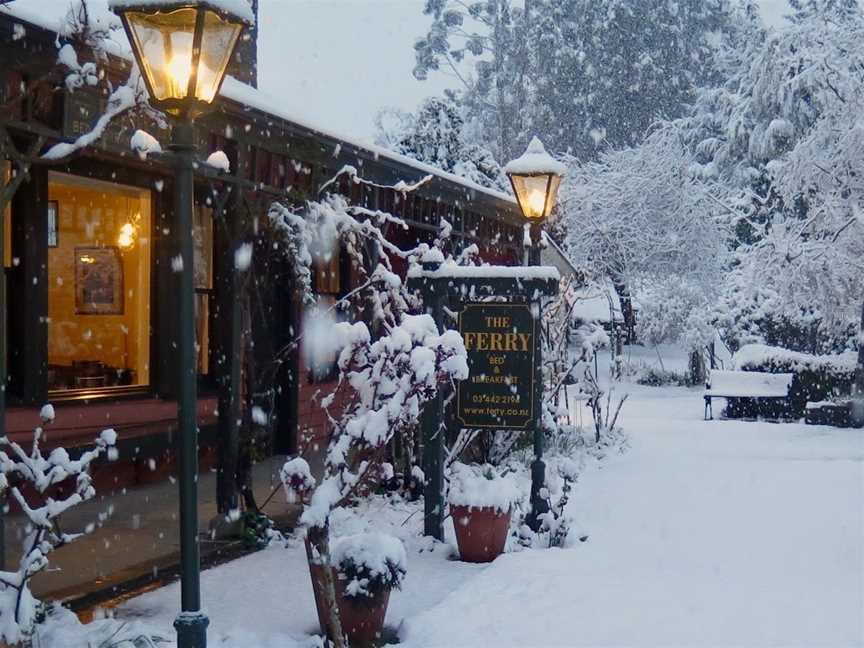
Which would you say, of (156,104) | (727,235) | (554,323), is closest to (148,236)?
(554,323)

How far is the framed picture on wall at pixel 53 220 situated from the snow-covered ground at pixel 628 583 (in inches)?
168

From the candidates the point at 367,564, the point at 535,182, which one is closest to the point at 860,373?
the point at 535,182

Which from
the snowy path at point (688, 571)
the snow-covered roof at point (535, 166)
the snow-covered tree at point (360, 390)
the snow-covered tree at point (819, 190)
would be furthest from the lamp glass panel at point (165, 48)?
the snow-covered tree at point (819, 190)

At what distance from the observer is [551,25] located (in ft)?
148

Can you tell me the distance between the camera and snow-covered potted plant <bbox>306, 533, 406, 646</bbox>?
5516 mm

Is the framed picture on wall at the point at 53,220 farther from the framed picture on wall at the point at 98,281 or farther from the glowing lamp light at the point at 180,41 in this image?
the glowing lamp light at the point at 180,41

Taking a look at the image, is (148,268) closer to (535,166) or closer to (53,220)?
(53,220)

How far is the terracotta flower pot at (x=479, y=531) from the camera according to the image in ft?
24.9

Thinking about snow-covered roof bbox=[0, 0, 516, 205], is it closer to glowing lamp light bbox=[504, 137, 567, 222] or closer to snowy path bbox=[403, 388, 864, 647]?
glowing lamp light bbox=[504, 137, 567, 222]

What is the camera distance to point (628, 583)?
6895 mm

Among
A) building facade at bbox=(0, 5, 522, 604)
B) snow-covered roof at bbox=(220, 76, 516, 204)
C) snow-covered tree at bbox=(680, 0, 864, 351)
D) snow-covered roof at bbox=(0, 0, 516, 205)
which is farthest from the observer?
snow-covered tree at bbox=(680, 0, 864, 351)

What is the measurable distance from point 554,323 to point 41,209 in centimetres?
744

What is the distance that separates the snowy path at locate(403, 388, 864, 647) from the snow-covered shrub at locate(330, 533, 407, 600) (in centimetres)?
38

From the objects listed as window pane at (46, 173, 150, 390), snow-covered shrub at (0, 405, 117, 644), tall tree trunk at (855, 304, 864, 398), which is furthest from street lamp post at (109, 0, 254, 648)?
tall tree trunk at (855, 304, 864, 398)
